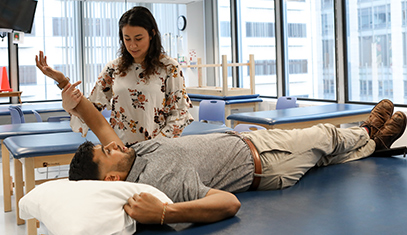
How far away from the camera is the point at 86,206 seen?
1283 mm

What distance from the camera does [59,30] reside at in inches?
291

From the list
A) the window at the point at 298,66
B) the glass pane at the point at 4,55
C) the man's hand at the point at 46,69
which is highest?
the glass pane at the point at 4,55

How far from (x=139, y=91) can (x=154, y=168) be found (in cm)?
64

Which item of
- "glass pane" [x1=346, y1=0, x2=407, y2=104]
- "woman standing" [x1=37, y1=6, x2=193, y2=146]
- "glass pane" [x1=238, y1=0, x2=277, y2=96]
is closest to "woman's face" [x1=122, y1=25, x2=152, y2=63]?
"woman standing" [x1=37, y1=6, x2=193, y2=146]

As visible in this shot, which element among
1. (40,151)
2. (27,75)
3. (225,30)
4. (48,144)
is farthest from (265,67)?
(40,151)

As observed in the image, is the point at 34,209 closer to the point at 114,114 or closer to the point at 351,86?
the point at 114,114

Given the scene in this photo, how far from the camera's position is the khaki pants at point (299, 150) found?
1864 millimetres

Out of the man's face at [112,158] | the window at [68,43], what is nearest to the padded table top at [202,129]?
the man's face at [112,158]

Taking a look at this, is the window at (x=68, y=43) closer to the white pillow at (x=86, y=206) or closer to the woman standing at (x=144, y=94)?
the woman standing at (x=144, y=94)

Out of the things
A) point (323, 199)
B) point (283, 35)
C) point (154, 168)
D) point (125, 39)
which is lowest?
point (323, 199)

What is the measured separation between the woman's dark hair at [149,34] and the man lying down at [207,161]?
0.31 m

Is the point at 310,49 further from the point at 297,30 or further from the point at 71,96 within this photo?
the point at 71,96

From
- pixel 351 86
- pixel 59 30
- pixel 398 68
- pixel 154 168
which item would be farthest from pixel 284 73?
pixel 154 168

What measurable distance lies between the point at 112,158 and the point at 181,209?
0.35 meters
